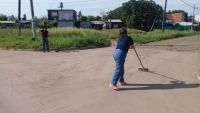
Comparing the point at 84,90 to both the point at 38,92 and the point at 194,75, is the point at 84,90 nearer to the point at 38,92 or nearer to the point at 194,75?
the point at 38,92

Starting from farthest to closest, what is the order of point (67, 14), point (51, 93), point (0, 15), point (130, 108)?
point (0, 15) → point (67, 14) → point (51, 93) → point (130, 108)

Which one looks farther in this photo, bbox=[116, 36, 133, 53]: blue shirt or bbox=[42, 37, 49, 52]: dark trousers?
bbox=[42, 37, 49, 52]: dark trousers

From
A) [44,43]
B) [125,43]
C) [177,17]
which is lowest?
[44,43]

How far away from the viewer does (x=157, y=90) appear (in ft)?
19.2

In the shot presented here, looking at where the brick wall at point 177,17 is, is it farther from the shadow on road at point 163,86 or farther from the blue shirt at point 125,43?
Result: the blue shirt at point 125,43

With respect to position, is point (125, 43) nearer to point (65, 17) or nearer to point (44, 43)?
point (44, 43)

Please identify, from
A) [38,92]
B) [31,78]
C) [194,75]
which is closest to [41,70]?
[31,78]

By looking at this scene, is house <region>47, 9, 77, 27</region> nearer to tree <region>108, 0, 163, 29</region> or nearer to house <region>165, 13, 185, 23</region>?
tree <region>108, 0, 163, 29</region>

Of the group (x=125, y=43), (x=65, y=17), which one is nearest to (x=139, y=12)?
(x=65, y=17)

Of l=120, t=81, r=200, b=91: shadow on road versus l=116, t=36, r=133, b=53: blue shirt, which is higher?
l=116, t=36, r=133, b=53: blue shirt

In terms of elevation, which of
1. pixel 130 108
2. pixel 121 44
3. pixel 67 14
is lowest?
pixel 130 108

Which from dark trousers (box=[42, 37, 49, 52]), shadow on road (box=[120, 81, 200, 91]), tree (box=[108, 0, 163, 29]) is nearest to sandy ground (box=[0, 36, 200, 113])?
shadow on road (box=[120, 81, 200, 91])

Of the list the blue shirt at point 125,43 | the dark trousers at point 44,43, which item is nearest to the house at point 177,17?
the dark trousers at point 44,43

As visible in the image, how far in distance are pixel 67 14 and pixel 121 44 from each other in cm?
4472
